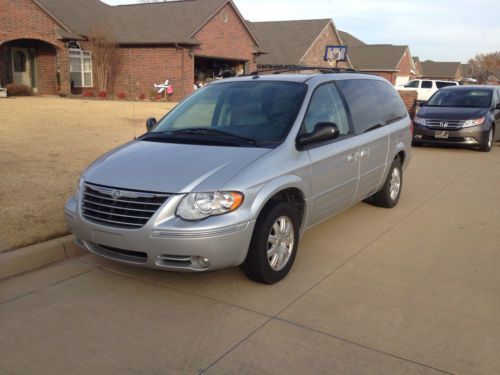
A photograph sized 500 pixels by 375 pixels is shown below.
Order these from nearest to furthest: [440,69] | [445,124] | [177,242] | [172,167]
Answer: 1. [177,242]
2. [172,167]
3. [445,124]
4. [440,69]

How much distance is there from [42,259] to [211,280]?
1.67 m

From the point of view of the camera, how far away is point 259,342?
11.5 feet

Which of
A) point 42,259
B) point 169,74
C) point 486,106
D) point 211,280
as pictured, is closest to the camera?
point 211,280

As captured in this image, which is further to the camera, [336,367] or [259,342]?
[259,342]

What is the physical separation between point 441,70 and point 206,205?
73789 mm

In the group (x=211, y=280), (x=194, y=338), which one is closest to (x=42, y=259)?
(x=211, y=280)

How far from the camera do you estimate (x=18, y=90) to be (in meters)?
23.9

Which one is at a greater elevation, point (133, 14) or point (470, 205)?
point (133, 14)

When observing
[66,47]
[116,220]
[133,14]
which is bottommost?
[116,220]

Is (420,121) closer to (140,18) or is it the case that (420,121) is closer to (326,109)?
(326,109)

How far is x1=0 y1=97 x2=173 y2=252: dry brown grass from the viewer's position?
5.44m

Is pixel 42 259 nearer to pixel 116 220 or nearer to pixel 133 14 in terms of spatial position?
pixel 116 220

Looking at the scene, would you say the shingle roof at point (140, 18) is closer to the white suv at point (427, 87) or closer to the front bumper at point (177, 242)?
the white suv at point (427, 87)

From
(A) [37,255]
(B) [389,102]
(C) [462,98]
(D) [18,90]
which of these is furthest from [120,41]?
(A) [37,255]
